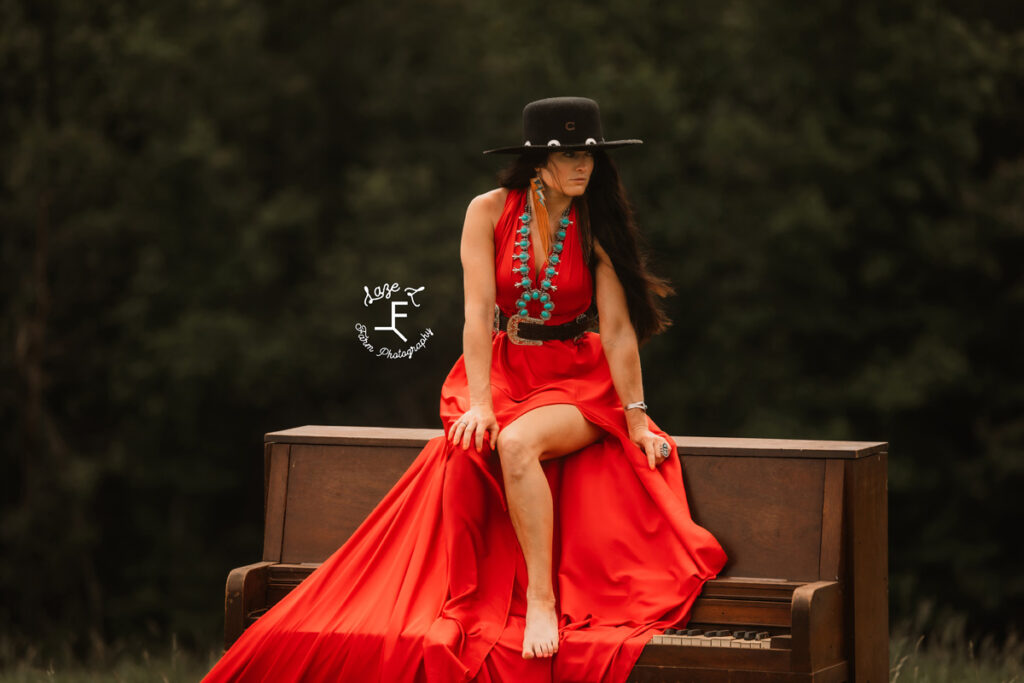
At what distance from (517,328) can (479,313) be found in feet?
0.76

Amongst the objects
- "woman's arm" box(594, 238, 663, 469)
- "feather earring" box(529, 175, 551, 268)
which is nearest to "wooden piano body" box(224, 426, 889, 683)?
"woman's arm" box(594, 238, 663, 469)

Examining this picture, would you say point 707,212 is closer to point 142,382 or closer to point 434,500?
point 142,382

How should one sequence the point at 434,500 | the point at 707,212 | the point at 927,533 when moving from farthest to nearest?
the point at 707,212 → the point at 927,533 → the point at 434,500

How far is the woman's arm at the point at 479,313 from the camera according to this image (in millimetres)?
4027

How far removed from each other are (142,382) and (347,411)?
2106 millimetres

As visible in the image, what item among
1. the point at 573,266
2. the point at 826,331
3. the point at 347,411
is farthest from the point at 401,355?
the point at 573,266

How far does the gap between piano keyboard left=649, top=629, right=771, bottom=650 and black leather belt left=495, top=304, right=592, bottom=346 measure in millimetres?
1001

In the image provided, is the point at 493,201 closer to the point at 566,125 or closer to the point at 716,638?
the point at 566,125

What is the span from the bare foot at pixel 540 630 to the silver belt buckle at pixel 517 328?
2.71ft

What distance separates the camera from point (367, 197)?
13.6 m

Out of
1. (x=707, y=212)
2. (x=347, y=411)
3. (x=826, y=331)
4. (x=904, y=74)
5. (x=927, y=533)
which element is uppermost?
(x=904, y=74)

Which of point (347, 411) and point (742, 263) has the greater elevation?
point (742, 263)

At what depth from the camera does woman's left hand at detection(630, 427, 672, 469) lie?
4.18 m

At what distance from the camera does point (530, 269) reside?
4.24m
